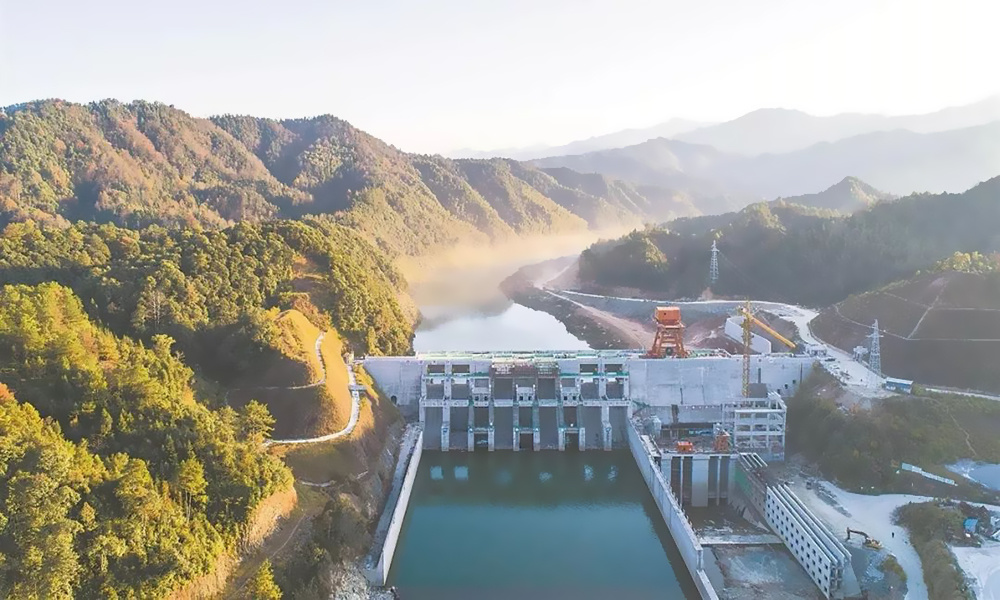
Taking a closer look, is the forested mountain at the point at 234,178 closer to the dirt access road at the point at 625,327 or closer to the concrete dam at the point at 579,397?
the dirt access road at the point at 625,327

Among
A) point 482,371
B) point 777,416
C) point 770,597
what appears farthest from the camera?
point 482,371

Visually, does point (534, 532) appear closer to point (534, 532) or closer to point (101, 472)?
point (534, 532)

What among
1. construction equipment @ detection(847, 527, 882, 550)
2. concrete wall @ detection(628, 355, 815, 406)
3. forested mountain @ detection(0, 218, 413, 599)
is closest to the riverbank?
concrete wall @ detection(628, 355, 815, 406)

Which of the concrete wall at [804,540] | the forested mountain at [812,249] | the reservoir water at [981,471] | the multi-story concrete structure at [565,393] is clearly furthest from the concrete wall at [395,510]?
the forested mountain at [812,249]

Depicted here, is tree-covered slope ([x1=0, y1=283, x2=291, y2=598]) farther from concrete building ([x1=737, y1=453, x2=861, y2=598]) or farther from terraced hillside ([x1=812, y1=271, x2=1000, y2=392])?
terraced hillside ([x1=812, y1=271, x2=1000, y2=392])

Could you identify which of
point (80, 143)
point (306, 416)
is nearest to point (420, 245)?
point (80, 143)

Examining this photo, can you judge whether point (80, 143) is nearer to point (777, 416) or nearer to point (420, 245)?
point (420, 245)
